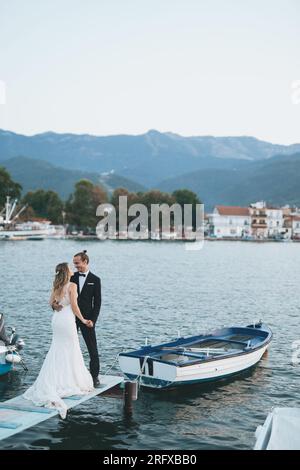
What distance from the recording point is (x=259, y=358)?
81.8 feet

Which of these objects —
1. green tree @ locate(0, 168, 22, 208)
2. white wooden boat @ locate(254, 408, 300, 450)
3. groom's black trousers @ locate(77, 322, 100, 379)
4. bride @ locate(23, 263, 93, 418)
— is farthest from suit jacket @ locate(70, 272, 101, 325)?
green tree @ locate(0, 168, 22, 208)

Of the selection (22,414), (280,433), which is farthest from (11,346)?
(280,433)

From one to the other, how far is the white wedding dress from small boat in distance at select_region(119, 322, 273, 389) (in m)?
4.44

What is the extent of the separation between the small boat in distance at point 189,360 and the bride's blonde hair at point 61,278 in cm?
579

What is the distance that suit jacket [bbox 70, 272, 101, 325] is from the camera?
16281 mm

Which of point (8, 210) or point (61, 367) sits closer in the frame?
point (61, 367)

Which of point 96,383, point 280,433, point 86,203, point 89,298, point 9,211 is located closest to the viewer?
point 280,433

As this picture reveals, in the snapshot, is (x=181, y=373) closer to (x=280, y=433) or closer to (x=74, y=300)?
(x=74, y=300)

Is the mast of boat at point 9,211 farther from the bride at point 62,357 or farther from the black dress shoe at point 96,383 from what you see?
the bride at point 62,357

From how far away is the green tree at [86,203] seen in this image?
186 metres

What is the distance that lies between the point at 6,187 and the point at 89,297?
16930cm

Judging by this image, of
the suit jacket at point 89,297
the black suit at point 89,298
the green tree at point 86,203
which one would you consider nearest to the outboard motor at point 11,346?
the black suit at point 89,298

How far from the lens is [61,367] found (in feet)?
50.9

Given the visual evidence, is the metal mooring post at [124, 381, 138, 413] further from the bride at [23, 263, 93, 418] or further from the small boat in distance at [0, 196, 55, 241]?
the small boat in distance at [0, 196, 55, 241]
